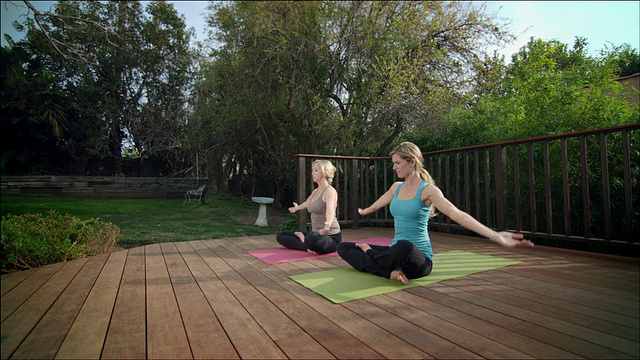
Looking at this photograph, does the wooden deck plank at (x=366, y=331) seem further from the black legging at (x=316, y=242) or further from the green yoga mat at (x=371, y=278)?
the black legging at (x=316, y=242)

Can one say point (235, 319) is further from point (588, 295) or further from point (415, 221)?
point (588, 295)

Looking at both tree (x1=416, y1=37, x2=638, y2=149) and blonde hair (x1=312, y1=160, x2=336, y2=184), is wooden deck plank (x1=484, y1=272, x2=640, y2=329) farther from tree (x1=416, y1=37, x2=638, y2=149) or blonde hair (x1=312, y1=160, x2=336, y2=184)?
tree (x1=416, y1=37, x2=638, y2=149)

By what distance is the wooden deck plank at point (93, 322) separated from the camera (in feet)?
4.05

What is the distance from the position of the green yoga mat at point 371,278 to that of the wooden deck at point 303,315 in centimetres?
9

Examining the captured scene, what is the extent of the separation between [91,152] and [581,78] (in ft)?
42.6

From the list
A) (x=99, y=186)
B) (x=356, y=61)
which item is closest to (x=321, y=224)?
(x=356, y=61)

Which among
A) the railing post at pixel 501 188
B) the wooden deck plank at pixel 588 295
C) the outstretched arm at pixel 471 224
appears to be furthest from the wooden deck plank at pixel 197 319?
the railing post at pixel 501 188

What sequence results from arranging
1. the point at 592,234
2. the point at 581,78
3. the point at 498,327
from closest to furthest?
the point at 498,327 → the point at 592,234 → the point at 581,78

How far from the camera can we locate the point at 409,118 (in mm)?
5074

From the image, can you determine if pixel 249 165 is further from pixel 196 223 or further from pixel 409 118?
pixel 409 118

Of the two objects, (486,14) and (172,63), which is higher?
(172,63)

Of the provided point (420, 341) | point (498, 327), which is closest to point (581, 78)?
point (498, 327)

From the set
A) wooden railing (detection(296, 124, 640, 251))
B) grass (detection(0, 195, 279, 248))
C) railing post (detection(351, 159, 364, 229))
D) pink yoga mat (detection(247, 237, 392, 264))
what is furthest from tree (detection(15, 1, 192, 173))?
wooden railing (detection(296, 124, 640, 251))

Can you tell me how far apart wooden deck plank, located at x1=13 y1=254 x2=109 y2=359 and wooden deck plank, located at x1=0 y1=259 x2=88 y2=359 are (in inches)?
0.9
